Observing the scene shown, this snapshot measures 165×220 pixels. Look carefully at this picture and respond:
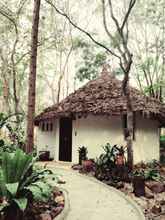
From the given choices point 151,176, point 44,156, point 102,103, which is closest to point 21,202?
point 151,176

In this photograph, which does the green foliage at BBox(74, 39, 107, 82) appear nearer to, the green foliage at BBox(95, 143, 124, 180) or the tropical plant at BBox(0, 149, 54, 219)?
the green foliage at BBox(95, 143, 124, 180)

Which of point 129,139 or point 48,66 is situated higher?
point 48,66

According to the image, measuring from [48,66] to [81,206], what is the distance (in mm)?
18763

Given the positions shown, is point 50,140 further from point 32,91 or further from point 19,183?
point 19,183

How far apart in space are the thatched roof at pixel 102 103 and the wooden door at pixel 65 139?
2.78 feet

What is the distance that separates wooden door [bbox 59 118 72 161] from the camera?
13918mm

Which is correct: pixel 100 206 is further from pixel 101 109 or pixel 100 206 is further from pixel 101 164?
pixel 101 109

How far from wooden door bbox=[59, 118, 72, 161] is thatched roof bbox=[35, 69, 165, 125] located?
0.85 meters

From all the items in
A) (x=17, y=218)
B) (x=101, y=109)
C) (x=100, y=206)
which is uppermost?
(x=101, y=109)

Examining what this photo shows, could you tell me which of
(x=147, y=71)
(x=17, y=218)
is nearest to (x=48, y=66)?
(x=147, y=71)

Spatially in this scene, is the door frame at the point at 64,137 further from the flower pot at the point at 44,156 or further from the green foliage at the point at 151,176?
the green foliage at the point at 151,176

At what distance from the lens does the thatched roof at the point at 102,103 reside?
38.3ft

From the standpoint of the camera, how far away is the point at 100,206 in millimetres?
6613

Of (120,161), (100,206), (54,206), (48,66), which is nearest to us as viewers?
(54,206)
